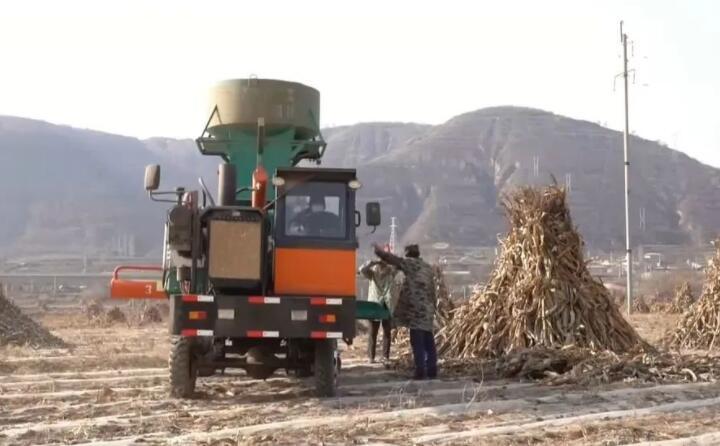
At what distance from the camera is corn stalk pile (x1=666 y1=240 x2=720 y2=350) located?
1519 centimetres

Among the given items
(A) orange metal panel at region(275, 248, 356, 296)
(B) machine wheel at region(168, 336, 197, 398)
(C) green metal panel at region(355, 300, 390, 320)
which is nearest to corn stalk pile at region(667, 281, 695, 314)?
(C) green metal panel at region(355, 300, 390, 320)

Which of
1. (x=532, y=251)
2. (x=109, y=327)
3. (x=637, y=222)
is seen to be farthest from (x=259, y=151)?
(x=637, y=222)

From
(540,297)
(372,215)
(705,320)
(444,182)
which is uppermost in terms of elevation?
(444,182)

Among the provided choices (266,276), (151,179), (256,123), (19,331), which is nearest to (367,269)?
(266,276)

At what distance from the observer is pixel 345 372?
13406mm

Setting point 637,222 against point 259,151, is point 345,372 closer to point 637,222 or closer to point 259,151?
point 259,151

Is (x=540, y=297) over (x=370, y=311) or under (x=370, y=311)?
over

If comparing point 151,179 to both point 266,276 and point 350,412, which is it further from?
point 350,412

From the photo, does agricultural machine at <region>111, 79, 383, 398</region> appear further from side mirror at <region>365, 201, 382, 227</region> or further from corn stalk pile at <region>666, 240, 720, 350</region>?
corn stalk pile at <region>666, 240, 720, 350</region>

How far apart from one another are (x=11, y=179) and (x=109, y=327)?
11137 cm

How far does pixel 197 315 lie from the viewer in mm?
9664

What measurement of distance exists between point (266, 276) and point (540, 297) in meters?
5.17

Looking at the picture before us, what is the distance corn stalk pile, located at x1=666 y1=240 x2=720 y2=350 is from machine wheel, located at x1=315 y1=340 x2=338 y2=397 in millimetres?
7794

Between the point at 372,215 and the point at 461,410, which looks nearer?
the point at 461,410
